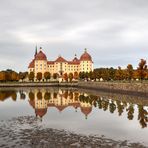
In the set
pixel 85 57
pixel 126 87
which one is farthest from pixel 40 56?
pixel 126 87

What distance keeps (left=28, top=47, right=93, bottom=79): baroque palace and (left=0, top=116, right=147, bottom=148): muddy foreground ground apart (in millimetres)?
134250

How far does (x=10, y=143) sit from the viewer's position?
17.3 meters

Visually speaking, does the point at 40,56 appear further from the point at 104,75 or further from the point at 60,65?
the point at 104,75

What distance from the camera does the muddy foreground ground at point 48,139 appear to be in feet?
55.9

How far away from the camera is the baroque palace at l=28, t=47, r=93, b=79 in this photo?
156m

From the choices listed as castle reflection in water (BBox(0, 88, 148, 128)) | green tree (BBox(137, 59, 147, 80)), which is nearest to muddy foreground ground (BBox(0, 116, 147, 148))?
castle reflection in water (BBox(0, 88, 148, 128))

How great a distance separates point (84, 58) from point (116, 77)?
211 ft

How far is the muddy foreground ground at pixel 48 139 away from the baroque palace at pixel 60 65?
134 meters

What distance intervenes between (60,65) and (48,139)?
142 metres

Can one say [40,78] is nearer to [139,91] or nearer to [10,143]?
[139,91]

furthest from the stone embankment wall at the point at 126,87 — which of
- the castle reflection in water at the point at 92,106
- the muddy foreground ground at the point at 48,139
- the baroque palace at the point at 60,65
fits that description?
the baroque palace at the point at 60,65

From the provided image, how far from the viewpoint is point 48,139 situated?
18.5 m

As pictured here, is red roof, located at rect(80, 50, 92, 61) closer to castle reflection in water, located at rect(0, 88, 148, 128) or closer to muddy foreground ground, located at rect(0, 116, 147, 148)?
castle reflection in water, located at rect(0, 88, 148, 128)

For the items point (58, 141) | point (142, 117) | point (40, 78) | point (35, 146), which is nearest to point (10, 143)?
point (35, 146)
